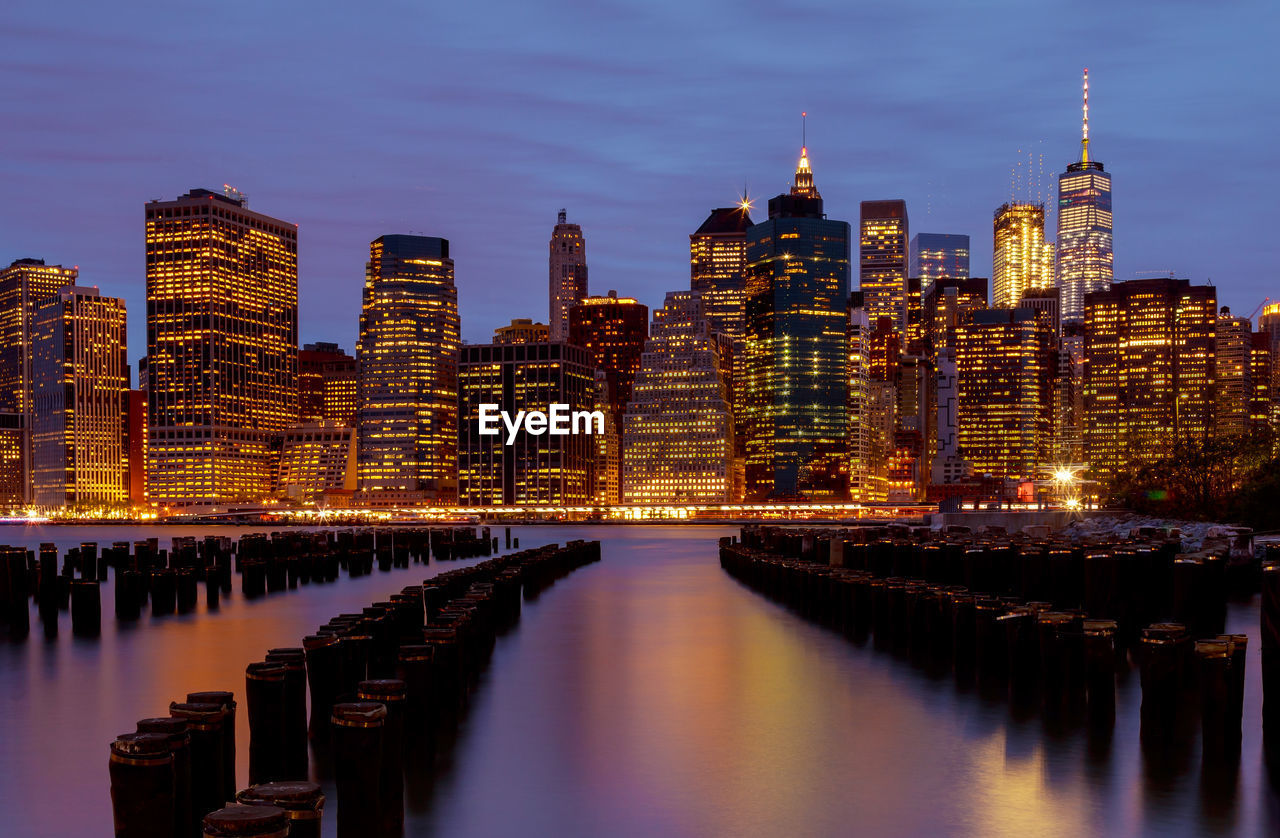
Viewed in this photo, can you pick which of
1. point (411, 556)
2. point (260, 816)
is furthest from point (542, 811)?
point (411, 556)

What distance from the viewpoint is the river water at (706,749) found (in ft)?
55.6

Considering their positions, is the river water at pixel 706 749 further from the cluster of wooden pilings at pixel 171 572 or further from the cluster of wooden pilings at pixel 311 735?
the cluster of wooden pilings at pixel 171 572

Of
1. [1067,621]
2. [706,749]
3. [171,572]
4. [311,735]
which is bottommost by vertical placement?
[171,572]

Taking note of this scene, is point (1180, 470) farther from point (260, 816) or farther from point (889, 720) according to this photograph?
point (260, 816)

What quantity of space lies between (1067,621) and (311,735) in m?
13.8

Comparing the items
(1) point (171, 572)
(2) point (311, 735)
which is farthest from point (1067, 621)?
(1) point (171, 572)

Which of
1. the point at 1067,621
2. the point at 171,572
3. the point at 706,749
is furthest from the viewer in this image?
the point at 171,572

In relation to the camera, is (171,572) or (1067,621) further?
(171,572)

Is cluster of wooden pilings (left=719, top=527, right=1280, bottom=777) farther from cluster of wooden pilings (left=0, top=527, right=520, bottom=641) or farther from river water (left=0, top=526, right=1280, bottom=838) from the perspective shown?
cluster of wooden pilings (left=0, top=527, right=520, bottom=641)

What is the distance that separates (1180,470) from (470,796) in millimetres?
97158

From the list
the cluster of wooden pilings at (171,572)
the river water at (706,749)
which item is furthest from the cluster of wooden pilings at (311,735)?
the cluster of wooden pilings at (171,572)

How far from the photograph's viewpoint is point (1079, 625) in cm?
2294

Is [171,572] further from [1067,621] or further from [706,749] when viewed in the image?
[1067,621]

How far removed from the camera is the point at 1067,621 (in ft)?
75.0
